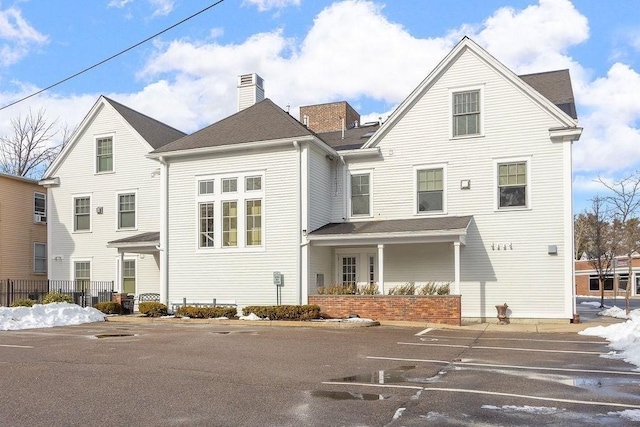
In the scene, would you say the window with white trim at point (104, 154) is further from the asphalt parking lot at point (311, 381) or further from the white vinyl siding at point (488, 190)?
the asphalt parking lot at point (311, 381)

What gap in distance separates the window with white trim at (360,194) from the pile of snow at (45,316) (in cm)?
987

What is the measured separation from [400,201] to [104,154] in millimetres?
13572

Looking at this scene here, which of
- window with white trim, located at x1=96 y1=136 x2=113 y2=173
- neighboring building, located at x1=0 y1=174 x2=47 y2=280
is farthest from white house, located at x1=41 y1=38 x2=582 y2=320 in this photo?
neighboring building, located at x1=0 y1=174 x2=47 y2=280

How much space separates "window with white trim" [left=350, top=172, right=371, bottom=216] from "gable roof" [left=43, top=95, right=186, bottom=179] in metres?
9.12

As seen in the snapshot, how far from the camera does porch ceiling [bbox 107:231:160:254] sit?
23.0 meters

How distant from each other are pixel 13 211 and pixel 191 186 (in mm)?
11469

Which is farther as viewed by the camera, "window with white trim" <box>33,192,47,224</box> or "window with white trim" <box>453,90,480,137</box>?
"window with white trim" <box>33,192,47,224</box>

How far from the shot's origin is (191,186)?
74.0 ft

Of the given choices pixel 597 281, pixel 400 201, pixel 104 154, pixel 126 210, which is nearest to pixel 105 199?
pixel 126 210

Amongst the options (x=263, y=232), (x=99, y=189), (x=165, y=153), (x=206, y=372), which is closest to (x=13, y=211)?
(x=99, y=189)

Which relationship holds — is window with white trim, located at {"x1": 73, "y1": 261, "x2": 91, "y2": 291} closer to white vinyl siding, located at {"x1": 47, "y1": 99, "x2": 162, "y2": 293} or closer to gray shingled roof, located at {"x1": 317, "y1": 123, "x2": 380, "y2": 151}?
white vinyl siding, located at {"x1": 47, "y1": 99, "x2": 162, "y2": 293}

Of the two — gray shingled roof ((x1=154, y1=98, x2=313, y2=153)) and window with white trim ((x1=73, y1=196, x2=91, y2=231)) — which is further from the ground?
gray shingled roof ((x1=154, y1=98, x2=313, y2=153))

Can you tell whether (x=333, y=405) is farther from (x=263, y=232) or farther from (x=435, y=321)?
(x=263, y=232)

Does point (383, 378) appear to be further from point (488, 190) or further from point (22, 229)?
point (22, 229)
